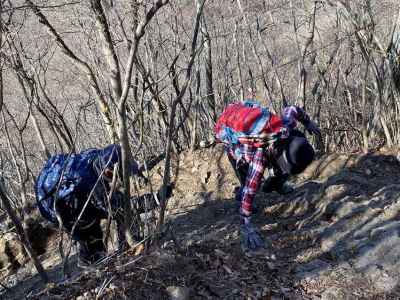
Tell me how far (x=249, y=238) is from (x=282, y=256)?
0.25m

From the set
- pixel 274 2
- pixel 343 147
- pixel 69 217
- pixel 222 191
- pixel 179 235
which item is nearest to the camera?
pixel 69 217

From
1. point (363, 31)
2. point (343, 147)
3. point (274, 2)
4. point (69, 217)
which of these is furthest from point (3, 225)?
point (274, 2)

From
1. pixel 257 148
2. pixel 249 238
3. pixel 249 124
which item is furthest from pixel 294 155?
pixel 249 238

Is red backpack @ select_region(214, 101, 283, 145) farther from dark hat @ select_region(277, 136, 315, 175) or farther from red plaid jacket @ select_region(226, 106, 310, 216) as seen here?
dark hat @ select_region(277, 136, 315, 175)

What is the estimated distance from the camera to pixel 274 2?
821 cm

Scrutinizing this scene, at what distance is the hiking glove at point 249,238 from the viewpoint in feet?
11.8

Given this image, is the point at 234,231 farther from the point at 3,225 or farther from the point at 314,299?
the point at 3,225

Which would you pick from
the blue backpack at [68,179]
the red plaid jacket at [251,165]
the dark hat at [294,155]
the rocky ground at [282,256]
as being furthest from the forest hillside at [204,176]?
the dark hat at [294,155]

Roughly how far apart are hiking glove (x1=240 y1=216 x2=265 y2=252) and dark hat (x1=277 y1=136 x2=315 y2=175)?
1.55ft

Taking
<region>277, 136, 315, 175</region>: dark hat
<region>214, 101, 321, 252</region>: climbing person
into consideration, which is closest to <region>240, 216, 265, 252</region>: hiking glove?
<region>214, 101, 321, 252</region>: climbing person

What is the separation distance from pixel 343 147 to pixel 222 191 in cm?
157

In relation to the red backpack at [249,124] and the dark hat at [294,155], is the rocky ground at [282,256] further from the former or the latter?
the red backpack at [249,124]

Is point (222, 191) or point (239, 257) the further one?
point (222, 191)

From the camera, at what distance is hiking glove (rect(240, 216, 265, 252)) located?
3596 millimetres
